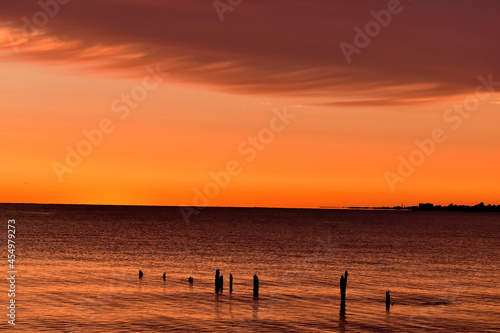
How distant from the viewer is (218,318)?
4984cm

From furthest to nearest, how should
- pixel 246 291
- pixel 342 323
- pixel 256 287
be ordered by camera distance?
1. pixel 246 291
2. pixel 256 287
3. pixel 342 323

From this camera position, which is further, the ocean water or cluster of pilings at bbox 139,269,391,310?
cluster of pilings at bbox 139,269,391,310

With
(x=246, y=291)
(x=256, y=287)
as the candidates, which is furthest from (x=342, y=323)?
(x=246, y=291)

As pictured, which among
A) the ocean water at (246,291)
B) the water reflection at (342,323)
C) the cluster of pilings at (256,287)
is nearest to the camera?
the water reflection at (342,323)

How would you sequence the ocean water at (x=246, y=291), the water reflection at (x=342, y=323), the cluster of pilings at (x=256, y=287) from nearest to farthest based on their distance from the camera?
the water reflection at (x=342, y=323), the ocean water at (x=246, y=291), the cluster of pilings at (x=256, y=287)

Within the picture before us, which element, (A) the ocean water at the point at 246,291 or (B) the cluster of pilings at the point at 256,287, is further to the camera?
(B) the cluster of pilings at the point at 256,287

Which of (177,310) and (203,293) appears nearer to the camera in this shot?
(177,310)

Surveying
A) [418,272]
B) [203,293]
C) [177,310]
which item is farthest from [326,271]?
[177,310]

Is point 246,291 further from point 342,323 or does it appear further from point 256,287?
point 342,323

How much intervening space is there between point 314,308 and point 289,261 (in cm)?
4284

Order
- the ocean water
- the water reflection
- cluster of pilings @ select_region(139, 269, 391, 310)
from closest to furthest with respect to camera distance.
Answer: the water reflection < the ocean water < cluster of pilings @ select_region(139, 269, 391, 310)

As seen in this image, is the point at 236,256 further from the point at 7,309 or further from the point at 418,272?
the point at 7,309

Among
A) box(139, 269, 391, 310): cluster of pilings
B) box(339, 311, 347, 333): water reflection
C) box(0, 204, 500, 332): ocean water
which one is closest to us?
box(339, 311, 347, 333): water reflection

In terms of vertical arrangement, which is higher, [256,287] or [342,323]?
[256,287]
